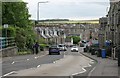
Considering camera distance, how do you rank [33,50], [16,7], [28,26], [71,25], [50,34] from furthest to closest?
[71,25] < [50,34] < [28,26] < [16,7] < [33,50]

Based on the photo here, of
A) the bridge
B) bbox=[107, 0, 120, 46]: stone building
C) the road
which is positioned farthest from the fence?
bbox=[107, 0, 120, 46]: stone building

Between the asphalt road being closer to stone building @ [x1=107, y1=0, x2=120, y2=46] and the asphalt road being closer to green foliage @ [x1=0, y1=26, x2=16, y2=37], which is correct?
green foliage @ [x1=0, y1=26, x2=16, y2=37]

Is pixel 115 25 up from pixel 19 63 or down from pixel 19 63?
up

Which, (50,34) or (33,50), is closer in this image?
(33,50)

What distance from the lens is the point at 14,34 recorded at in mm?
53344

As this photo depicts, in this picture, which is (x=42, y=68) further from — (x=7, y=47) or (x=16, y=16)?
(x=16, y=16)

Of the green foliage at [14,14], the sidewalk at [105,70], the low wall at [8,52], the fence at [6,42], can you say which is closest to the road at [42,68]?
the sidewalk at [105,70]

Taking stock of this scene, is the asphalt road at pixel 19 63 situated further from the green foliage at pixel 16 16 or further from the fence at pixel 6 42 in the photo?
the green foliage at pixel 16 16

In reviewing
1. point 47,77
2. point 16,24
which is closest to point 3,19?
point 16,24

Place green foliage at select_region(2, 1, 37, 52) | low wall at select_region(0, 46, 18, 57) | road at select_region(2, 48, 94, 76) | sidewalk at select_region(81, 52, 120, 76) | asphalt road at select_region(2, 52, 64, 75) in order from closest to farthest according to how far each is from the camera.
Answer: sidewalk at select_region(81, 52, 120, 76) → road at select_region(2, 48, 94, 76) → asphalt road at select_region(2, 52, 64, 75) → low wall at select_region(0, 46, 18, 57) → green foliage at select_region(2, 1, 37, 52)

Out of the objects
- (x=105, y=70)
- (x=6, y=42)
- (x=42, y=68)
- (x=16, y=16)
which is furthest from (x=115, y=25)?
(x=105, y=70)

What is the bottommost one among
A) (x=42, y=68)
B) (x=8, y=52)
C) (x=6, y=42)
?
(x=8, y=52)

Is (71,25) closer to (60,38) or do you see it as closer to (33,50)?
(60,38)

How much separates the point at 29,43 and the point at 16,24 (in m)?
4.41
